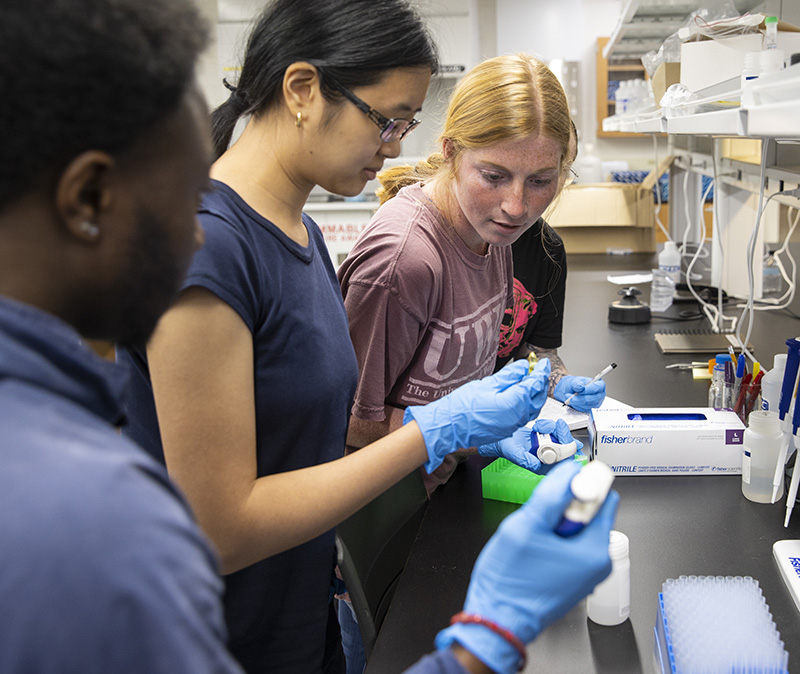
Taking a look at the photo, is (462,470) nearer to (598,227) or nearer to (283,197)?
(283,197)

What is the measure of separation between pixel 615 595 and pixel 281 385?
55 centimetres

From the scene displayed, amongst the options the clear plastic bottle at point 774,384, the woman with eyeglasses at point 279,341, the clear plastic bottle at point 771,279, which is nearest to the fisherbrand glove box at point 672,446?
the clear plastic bottle at point 774,384

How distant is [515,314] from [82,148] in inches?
66.9

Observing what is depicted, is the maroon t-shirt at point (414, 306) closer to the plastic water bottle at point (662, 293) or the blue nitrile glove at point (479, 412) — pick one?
the blue nitrile glove at point (479, 412)

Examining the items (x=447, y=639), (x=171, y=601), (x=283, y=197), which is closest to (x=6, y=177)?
(x=171, y=601)

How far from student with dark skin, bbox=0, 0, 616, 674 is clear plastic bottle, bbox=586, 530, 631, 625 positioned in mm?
712

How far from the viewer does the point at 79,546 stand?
387 millimetres

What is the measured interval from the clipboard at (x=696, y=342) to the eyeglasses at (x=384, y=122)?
1669 millimetres

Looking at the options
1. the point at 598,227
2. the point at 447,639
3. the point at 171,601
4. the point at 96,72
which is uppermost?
the point at 96,72

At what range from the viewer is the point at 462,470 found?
5.30 ft

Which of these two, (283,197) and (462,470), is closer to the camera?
(283,197)

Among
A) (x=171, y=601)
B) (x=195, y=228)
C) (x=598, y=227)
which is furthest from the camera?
(x=598, y=227)

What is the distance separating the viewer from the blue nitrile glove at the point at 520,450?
1447mm

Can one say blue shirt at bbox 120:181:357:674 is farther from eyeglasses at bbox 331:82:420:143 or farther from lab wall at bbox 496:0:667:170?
lab wall at bbox 496:0:667:170
